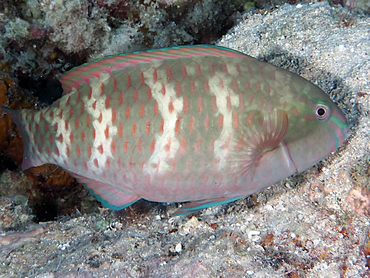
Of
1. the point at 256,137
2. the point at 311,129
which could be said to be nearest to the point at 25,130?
the point at 256,137

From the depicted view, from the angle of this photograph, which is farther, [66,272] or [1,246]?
[1,246]

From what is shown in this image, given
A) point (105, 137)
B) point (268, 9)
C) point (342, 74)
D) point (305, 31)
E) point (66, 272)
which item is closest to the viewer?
point (105, 137)

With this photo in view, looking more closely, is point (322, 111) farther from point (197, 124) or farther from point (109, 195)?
point (109, 195)

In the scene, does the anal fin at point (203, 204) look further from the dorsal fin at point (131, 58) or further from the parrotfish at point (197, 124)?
the dorsal fin at point (131, 58)

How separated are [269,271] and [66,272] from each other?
5.04 feet

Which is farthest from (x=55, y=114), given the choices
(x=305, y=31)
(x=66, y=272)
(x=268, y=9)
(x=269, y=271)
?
(x=268, y=9)

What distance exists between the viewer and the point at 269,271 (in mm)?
2180

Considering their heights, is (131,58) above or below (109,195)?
above

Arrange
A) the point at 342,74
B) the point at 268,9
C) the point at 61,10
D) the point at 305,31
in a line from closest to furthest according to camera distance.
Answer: the point at 342,74, the point at 305,31, the point at 61,10, the point at 268,9

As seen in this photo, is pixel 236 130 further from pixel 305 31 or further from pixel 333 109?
pixel 305 31

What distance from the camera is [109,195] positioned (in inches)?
99.3

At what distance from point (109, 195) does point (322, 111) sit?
1730mm

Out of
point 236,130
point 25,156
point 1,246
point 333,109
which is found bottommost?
point 1,246

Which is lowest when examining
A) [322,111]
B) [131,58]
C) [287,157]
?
[287,157]
